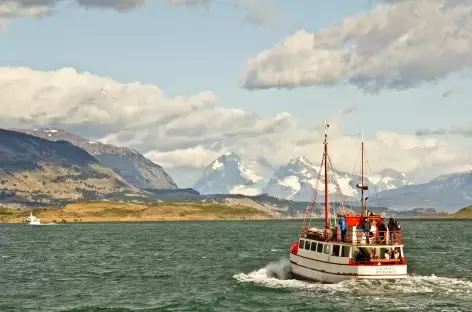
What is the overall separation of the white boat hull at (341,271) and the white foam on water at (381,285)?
26.5 inches

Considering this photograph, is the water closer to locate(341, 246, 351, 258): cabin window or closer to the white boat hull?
the white boat hull

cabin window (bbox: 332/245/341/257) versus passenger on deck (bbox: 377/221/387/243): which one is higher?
passenger on deck (bbox: 377/221/387/243)

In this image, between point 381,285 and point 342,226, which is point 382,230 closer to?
point 342,226

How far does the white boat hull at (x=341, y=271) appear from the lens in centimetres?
7131

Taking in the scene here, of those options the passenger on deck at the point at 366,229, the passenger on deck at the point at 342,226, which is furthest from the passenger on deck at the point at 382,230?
the passenger on deck at the point at 342,226

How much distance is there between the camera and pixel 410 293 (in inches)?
2721

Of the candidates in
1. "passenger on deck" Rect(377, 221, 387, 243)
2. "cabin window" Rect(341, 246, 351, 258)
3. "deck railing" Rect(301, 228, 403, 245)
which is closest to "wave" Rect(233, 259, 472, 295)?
"cabin window" Rect(341, 246, 351, 258)

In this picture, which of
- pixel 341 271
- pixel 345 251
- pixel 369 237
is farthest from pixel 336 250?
pixel 369 237

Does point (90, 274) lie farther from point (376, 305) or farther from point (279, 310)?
point (376, 305)

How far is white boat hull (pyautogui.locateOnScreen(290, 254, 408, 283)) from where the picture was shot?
2808 inches

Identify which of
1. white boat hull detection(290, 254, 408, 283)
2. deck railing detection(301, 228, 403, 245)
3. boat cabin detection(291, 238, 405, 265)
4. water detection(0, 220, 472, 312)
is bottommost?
water detection(0, 220, 472, 312)

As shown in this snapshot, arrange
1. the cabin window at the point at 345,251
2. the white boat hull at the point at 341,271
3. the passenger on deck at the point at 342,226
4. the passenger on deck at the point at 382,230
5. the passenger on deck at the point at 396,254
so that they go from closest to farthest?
the white boat hull at the point at 341,271
the passenger on deck at the point at 396,254
the cabin window at the point at 345,251
the passenger on deck at the point at 382,230
the passenger on deck at the point at 342,226

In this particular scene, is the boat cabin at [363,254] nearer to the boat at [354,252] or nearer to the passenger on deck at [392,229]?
the boat at [354,252]

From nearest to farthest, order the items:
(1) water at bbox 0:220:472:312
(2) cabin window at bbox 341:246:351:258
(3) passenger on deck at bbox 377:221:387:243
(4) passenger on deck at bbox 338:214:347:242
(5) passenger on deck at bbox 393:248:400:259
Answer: (1) water at bbox 0:220:472:312, (5) passenger on deck at bbox 393:248:400:259, (2) cabin window at bbox 341:246:351:258, (3) passenger on deck at bbox 377:221:387:243, (4) passenger on deck at bbox 338:214:347:242
